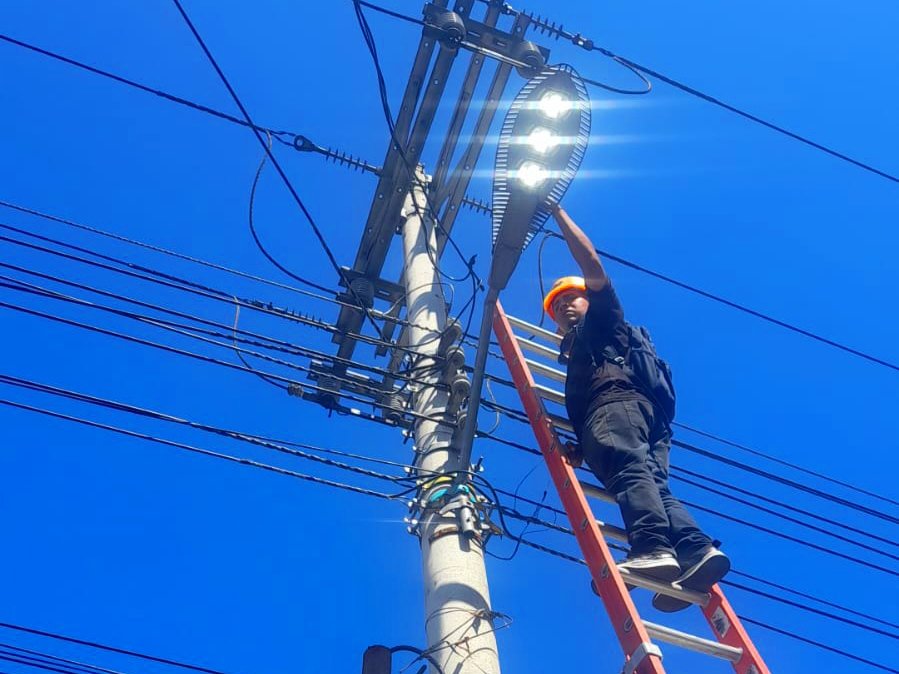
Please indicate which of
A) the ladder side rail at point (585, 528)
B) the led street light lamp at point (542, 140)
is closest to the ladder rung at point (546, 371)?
the ladder side rail at point (585, 528)

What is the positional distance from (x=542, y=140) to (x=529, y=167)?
219mm

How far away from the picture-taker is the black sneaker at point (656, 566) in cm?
333

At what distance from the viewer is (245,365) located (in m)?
4.82

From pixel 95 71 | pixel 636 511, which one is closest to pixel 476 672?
pixel 636 511

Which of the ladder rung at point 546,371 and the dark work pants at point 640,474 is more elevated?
the ladder rung at point 546,371

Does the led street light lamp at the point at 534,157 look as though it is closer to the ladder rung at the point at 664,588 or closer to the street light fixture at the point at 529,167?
the street light fixture at the point at 529,167

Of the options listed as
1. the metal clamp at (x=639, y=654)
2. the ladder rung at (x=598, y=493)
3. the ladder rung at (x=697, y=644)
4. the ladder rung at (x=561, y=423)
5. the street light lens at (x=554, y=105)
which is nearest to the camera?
the metal clamp at (x=639, y=654)

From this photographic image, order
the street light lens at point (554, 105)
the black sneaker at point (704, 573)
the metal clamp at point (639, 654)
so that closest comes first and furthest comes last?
the metal clamp at point (639, 654), the black sneaker at point (704, 573), the street light lens at point (554, 105)

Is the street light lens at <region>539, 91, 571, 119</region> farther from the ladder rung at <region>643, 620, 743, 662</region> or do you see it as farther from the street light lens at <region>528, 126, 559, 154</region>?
the ladder rung at <region>643, 620, 743, 662</region>

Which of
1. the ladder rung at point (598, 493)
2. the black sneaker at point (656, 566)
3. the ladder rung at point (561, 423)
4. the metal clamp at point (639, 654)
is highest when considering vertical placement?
the ladder rung at point (561, 423)

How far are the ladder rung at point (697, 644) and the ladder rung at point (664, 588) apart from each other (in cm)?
21

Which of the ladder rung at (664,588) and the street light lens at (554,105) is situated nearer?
the ladder rung at (664,588)

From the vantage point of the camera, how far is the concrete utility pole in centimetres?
316

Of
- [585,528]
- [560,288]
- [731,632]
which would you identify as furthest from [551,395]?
[731,632]
